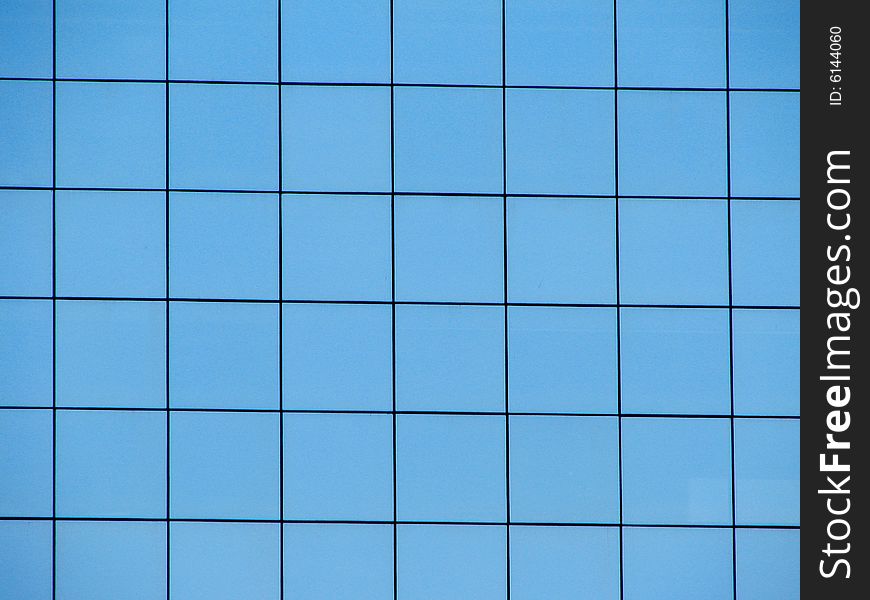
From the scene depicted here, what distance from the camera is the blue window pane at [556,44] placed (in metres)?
2.49

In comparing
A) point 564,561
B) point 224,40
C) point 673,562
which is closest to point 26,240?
point 224,40

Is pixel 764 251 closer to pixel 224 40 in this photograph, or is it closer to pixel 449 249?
pixel 449 249

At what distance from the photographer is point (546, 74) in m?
2.49

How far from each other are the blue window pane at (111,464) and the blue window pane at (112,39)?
104 cm

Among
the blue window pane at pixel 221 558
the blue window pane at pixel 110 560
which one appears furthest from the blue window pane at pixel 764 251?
the blue window pane at pixel 110 560

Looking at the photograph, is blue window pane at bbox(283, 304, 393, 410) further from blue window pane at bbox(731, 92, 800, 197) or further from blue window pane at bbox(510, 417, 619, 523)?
blue window pane at bbox(731, 92, 800, 197)

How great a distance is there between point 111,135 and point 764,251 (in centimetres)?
202

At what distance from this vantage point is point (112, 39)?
248 cm

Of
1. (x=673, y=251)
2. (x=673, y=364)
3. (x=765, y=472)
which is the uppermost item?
(x=673, y=251)

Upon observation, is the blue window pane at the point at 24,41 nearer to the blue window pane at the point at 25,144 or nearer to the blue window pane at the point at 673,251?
the blue window pane at the point at 25,144

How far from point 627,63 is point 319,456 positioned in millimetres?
1523

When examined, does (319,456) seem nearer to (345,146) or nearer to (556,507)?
(556,507)

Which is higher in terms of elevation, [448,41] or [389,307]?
[448,41]

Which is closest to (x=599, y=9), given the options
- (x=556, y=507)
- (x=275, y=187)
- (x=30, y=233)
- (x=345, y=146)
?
(x=345, y=146)
